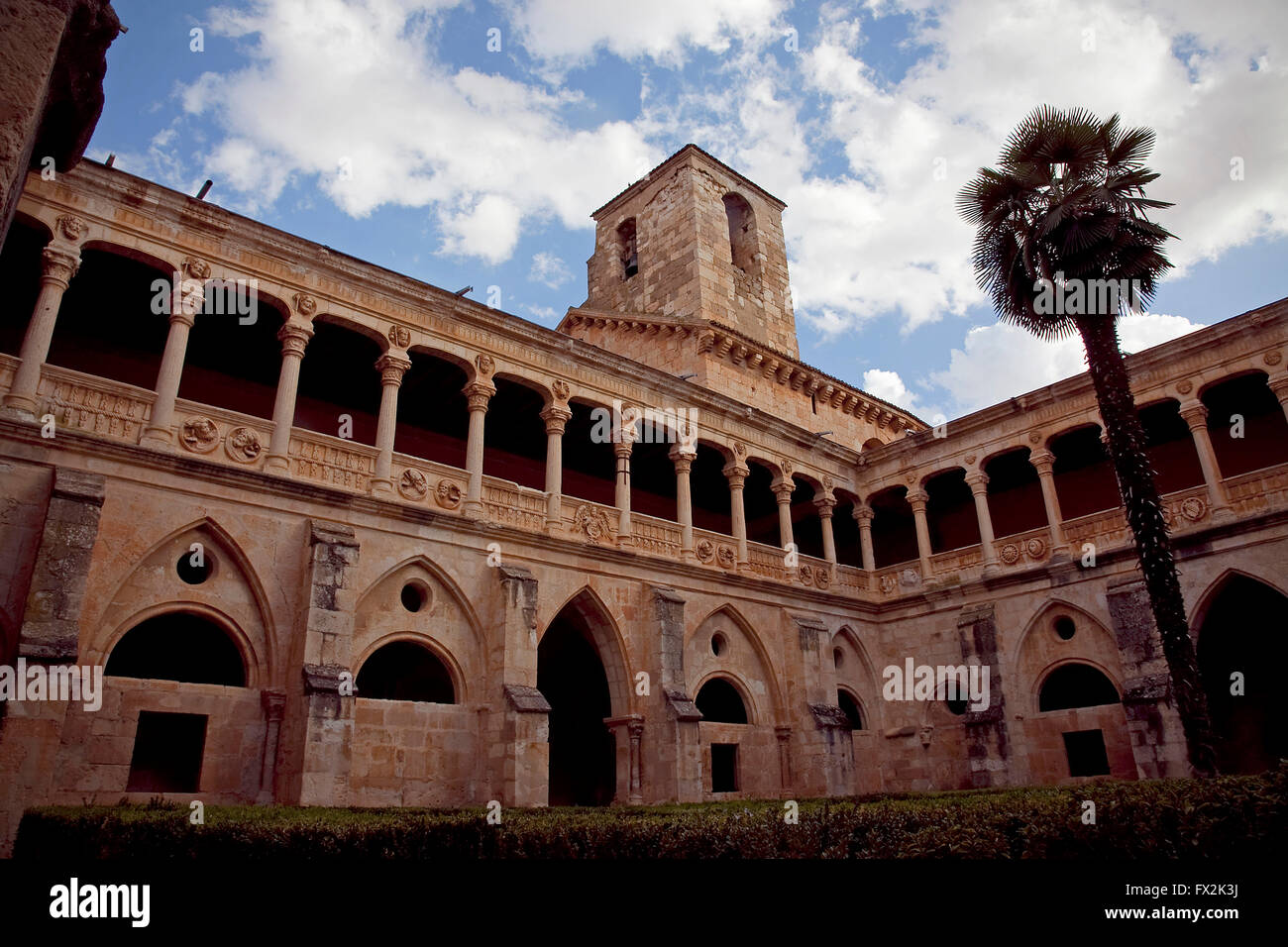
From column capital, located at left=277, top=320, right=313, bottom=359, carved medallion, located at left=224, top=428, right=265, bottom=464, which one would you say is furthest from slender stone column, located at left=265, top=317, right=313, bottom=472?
carved medallion, located at left=224, top=428, right=265, bottom=464

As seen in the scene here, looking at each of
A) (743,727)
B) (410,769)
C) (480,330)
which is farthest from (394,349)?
(743,727)

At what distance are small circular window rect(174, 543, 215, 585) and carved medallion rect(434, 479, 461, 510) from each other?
12.8 feet

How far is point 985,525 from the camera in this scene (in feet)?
68.4

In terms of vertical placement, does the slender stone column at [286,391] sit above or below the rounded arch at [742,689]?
above

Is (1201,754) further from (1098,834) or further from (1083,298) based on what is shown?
(1098,834)

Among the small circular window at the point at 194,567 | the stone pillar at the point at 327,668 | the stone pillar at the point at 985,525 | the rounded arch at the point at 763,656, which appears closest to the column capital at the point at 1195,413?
the stone pillar at the point at 985,525

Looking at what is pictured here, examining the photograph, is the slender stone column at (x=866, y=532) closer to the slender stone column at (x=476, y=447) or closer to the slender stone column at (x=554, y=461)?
the slender stone column at (x=554, y=461)

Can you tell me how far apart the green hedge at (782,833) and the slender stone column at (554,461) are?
1019 cm

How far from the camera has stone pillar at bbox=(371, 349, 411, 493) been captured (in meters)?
14.7

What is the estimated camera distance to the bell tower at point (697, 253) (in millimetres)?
27375

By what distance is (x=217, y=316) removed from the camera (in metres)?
15.4

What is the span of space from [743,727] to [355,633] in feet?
28.7

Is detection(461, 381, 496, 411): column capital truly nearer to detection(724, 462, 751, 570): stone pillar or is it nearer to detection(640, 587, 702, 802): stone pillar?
detection(640, 587, 702, 802): stone pillar

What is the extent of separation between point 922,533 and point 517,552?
11.3m
